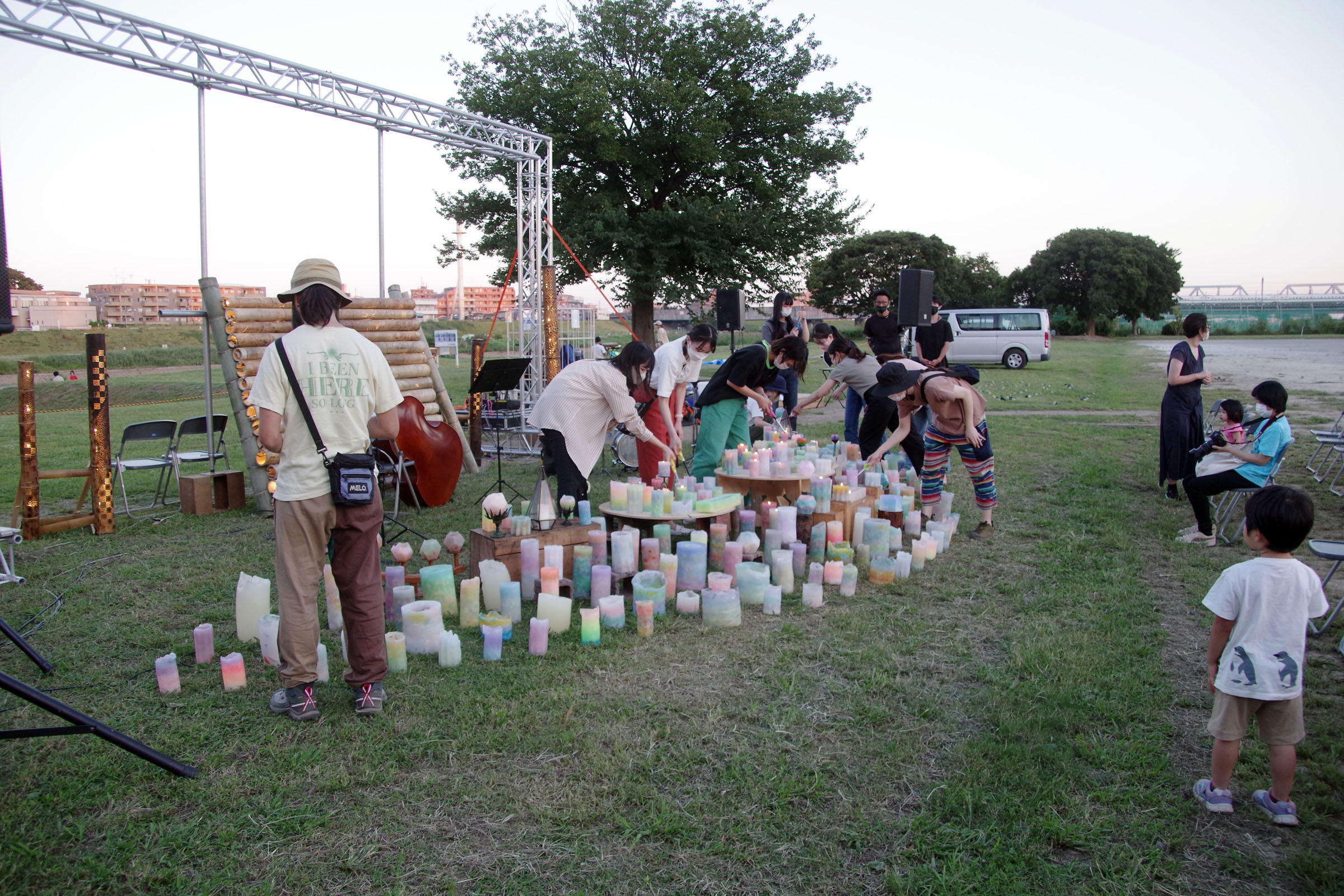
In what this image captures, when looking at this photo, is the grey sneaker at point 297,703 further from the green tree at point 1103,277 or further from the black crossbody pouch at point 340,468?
the green tree at point 1103,277

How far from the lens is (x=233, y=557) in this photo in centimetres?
570

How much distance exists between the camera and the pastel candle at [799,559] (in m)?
5.33

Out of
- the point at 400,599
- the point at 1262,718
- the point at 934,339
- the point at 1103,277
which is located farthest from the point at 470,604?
the point at 1103,277

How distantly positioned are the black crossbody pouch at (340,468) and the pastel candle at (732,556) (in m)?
2.44

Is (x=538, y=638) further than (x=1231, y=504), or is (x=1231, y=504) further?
(x=1231, y=504)

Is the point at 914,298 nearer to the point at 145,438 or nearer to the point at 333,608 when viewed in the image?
the point at 333,608

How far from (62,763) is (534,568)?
2.29m

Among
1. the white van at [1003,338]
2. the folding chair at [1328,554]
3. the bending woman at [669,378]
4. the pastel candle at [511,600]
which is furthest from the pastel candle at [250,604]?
the white van at [1003,338]

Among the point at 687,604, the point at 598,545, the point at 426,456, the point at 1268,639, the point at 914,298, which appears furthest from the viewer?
the point at 914,298

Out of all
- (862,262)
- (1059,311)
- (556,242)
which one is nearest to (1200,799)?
(556,242)

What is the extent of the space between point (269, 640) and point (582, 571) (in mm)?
1669

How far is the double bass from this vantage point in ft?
23.5

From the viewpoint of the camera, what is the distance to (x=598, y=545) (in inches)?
190

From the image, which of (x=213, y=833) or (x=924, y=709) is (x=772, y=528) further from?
(x=213, y=833)
